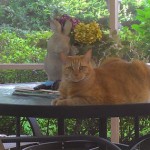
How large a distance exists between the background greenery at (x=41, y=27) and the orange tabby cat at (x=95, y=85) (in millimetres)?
1680

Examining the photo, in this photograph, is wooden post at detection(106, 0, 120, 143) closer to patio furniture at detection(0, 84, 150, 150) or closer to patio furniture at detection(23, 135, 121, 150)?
patio furniture at detection(23, 135, 121, 150)

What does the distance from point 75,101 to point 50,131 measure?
2176 millimetres

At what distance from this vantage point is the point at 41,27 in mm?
3783

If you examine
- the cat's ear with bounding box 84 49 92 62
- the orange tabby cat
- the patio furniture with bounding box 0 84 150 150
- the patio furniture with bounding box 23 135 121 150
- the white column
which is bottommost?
the patio furniture with bounding box 23 135 121 150

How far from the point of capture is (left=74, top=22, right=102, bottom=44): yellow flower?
2.15 m

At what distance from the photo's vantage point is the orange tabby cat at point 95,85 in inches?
71.9

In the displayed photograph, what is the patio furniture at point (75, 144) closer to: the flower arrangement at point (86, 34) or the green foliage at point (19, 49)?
the flower arrangement at point (86, 34)

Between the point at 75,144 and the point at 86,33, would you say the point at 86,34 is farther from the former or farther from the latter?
the point at 75,144

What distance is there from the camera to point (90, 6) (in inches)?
147

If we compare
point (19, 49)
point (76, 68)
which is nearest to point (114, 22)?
point (19, 49)

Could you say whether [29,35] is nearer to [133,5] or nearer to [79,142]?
[133,5]

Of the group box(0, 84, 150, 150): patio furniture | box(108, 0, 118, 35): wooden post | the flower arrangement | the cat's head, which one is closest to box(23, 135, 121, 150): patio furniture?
box(0, 84, 150, 150): patio furniture

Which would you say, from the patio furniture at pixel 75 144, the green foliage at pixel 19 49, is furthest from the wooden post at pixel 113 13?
the patio furniture at pixel 75 144

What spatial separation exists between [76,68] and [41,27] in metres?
2.00
